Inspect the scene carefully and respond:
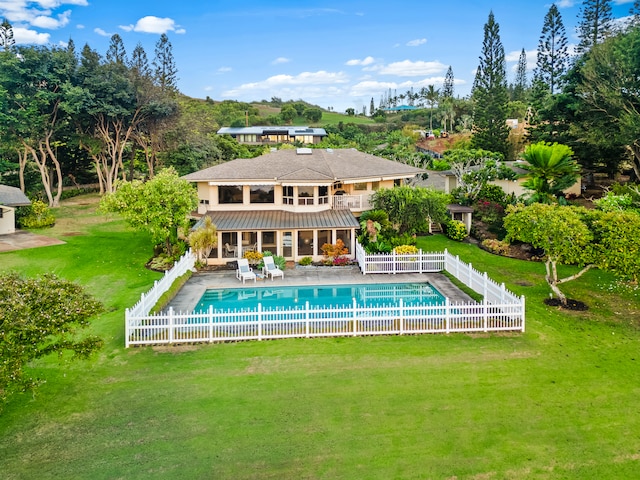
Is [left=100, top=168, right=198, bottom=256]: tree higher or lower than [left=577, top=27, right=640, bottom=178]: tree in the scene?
lower

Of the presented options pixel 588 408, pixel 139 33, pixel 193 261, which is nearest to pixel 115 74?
pixel 139 33

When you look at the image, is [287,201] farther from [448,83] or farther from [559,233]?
[448,83]

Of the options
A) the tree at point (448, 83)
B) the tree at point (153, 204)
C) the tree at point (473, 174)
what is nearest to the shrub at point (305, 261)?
the tree at point (153, 204)

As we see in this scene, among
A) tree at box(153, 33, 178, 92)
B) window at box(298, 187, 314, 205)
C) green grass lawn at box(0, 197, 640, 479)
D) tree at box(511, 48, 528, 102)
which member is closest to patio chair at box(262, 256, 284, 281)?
window at box(298, 187, 314, 205)

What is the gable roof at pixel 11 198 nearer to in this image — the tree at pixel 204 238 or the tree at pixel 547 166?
the tree at pixel 204 238

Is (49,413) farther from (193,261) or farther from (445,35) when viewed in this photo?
(445,35)

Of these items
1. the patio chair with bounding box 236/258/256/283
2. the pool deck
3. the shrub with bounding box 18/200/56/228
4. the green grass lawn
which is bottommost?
the green grass lawn

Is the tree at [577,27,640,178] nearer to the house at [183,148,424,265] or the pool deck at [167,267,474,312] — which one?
the house at [183,148,424,265]
